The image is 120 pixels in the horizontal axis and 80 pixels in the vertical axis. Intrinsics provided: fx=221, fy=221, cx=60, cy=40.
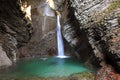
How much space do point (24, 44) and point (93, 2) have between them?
1270 centimetres

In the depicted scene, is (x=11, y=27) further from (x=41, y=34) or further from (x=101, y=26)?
(x=101, y=26)

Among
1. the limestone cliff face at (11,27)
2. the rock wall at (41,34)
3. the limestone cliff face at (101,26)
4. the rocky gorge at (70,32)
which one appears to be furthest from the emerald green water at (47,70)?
the rock wall at (41,34)

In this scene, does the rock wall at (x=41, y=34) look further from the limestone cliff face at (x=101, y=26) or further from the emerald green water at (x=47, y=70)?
the limestone cliff face at (x=101, y=26)

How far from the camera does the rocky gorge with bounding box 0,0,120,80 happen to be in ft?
46.8

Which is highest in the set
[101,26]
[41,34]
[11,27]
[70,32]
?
[11,27]

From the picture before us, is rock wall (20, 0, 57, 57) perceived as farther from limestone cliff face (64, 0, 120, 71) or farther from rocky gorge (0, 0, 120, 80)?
limestone cliff face (64, 0, 120, 71)

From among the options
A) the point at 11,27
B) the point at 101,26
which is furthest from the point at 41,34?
the point at 101,26

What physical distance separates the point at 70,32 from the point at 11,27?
6987 millimetres

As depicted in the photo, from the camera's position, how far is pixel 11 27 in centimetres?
2536

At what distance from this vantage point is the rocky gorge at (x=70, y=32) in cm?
1425

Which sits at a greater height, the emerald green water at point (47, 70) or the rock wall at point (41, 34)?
the rock wall at point (41, 34)

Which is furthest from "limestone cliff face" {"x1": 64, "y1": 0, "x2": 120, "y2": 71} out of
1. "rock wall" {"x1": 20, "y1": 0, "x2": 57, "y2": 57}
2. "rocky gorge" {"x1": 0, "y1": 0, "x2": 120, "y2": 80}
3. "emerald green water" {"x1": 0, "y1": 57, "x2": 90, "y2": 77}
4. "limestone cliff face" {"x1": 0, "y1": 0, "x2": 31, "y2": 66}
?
"rock wall" {"x1": 20, "y1": 0, "x2": 57, "y2": 57}

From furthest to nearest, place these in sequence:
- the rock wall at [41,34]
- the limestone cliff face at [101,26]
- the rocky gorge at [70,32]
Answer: the rock wall at [41,34], the rocky gorge at [70,32], the limestone cliff face at [101,26]

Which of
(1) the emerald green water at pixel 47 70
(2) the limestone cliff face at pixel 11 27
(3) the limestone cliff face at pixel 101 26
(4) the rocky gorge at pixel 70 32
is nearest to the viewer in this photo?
(3) the limestone cliff face at pixel 101 26
